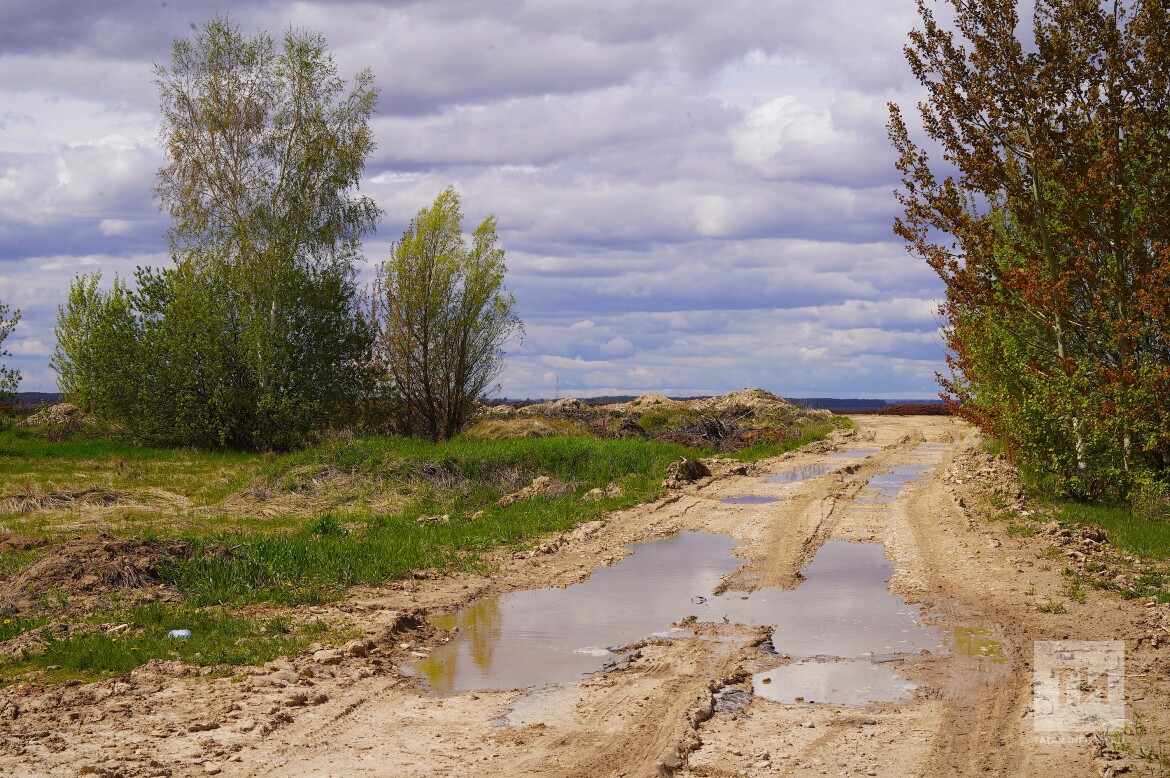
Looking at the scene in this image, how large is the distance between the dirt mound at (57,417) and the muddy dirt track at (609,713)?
2925 centimetres

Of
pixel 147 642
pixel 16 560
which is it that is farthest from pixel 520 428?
pixel 147 642

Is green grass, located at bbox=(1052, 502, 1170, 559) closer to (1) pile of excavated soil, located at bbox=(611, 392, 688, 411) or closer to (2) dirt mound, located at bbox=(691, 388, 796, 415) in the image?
(2) dirt mound, located at bbox=(691, 388, 796, 415)

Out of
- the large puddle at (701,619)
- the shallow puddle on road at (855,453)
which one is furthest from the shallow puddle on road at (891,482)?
the large puddle at (701,619)

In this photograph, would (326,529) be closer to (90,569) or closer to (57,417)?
(90,569)

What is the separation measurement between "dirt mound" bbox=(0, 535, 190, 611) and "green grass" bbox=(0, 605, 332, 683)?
0.90 m

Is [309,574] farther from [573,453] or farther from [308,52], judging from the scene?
[308,52]

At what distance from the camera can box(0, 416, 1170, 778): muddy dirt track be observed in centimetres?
518

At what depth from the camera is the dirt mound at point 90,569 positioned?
29.8ft

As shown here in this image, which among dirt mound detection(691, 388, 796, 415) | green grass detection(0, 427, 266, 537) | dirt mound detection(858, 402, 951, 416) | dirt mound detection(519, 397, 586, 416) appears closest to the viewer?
green grass detection(0, 427, 266, 537)

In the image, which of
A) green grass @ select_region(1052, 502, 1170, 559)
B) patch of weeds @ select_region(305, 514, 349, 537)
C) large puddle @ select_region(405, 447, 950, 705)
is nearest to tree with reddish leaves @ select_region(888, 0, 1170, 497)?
green grass @ select_region(1052, 502, 1170, 559)

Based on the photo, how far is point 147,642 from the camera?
7.59 meters

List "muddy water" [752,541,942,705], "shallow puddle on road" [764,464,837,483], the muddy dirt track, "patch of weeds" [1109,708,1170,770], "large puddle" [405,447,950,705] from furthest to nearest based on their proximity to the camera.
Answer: "shallow puddle on road" [764,464,837,483] < "large puddle" [405,447,950,705] < "muddy water" [752,541,942,705] < the muddy dirt track < "patch of weeds" [1109,708,1170,770]

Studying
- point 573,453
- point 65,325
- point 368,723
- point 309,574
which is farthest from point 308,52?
point 368,723

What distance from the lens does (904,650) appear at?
741 cm
